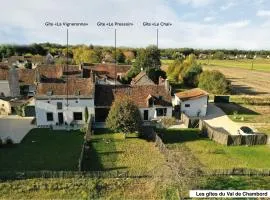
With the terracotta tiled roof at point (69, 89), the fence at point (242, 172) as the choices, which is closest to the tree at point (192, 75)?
the terracotta tiled roof at point (69, 89)

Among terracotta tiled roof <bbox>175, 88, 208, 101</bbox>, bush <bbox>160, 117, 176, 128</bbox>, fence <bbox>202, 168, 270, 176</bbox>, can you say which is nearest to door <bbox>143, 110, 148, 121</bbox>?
bush <bbox>160, 117, 176, 128</bbox>

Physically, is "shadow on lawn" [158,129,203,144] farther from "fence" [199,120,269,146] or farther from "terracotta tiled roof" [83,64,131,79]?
"terracotta tiled roof" [83,64,131,79]

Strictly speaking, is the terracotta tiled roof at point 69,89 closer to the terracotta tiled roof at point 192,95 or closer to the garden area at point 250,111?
the terracotta tiled roof at point 192,95

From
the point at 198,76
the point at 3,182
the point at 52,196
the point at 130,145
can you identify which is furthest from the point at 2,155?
the point at 198,76

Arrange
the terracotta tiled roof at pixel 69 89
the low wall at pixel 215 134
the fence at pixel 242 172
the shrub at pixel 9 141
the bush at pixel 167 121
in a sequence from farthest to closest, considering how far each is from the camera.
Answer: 1. the bush at pixel 167 121
2. the terracotta tiled roof at pixel 69 89
3. the low wall at pixel 215 134
4. the shrub at pixel 9 141
5. the fence at pixel 242 172

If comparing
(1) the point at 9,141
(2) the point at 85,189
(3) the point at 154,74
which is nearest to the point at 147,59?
(3) the point at 154,74

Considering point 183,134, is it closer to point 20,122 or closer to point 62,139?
point 62,139
